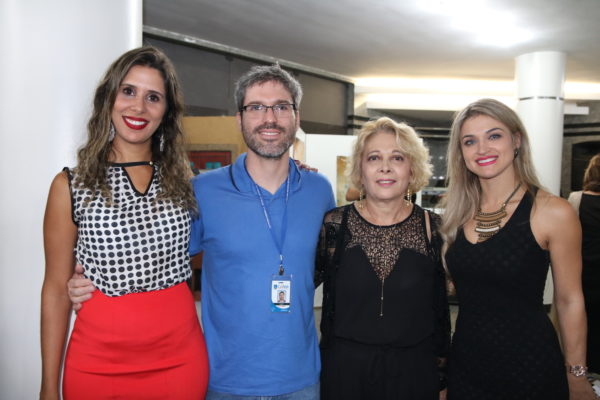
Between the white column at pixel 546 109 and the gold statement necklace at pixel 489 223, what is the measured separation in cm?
504

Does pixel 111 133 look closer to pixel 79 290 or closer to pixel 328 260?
pixel 79 290

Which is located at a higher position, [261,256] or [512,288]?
[261,256]

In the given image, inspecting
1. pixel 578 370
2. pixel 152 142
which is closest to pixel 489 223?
pixel 578 370

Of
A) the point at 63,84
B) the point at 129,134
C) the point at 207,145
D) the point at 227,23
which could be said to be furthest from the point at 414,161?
the point at 227,23

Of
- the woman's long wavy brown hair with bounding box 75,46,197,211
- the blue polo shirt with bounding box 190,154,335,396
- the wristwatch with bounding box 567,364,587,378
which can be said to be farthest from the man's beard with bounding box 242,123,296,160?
the wristwatch with bounding box 567,364,587,378

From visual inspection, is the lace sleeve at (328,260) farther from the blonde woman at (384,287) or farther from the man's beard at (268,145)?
the man's beard at (268,145)

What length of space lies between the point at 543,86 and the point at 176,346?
21.5 ft

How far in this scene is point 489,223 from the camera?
1990 mm

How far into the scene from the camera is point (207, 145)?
17.4ft

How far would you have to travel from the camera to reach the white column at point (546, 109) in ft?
21.0

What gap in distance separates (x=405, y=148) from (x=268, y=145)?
2.11 ft

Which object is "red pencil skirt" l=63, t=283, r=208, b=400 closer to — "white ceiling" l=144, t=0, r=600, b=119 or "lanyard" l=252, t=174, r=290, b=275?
"lanyard" l=252, t=174, r=290, b=275

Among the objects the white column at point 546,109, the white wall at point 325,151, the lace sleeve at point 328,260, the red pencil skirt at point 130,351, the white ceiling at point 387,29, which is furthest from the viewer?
the white column at point 546,109

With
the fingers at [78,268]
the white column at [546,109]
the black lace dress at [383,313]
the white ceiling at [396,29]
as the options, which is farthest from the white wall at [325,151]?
the fingers at [78,268]
